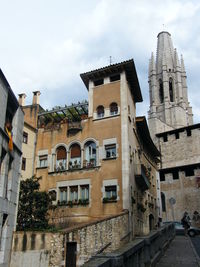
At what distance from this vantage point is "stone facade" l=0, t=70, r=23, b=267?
49.4 ft

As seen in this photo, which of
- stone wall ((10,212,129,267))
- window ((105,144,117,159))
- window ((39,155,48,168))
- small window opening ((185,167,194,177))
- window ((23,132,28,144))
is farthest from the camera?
small window opening ((185,167,194,177))

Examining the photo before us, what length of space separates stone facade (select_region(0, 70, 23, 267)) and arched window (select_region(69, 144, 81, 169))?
8378 millimetres

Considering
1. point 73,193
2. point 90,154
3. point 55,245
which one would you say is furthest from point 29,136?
point 55,245

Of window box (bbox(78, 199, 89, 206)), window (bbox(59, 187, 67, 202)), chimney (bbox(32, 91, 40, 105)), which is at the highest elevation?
chimney (bbox(32, 91, 40, 105))

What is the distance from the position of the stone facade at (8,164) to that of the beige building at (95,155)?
7.80 meters

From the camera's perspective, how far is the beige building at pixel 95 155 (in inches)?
921

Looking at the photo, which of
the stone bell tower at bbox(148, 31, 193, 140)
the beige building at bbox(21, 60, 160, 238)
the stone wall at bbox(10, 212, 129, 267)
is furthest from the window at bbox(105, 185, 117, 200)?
the stone bell tower at bbox(148, 31, 193, 140)

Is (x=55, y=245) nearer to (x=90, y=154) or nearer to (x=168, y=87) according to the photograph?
(x=90, y=154)

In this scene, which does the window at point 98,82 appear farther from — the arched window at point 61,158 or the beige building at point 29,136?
the arched window at point 61,158

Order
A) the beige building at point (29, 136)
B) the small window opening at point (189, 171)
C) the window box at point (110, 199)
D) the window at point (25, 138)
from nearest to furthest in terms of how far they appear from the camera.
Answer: the window box at point (110, 199) < the beige building at point (29, 136) < the window at point (25, 138) < the small window opening at point (189, 171)

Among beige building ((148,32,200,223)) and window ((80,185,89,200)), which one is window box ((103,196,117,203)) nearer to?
window ((80,185,89,200))

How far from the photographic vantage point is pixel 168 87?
9719cm

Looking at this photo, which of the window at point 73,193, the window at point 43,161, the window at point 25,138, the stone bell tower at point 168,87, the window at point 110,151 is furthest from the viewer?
the stone bell tower at point 168,87

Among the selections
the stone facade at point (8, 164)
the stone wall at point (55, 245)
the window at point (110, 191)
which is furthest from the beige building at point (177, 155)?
the stone facade at point (8, 164)
